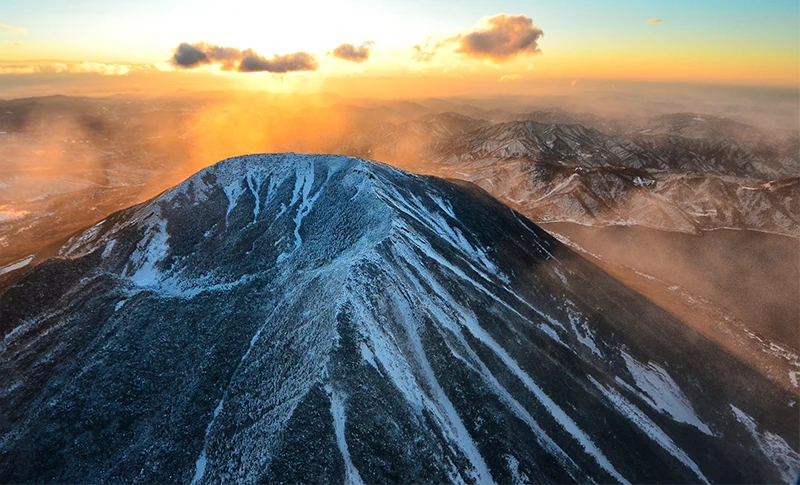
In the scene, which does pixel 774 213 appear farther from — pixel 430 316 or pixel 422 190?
pixel 430 316

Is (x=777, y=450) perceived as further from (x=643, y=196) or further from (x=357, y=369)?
(x=643, y=196)

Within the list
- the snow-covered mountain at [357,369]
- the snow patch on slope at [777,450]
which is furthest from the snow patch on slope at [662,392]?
the snow patch on slope at [777,450]

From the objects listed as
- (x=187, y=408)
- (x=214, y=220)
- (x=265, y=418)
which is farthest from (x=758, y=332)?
(x=214, y=220)

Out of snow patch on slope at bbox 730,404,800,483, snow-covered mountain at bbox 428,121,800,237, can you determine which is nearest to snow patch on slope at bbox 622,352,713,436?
snow patch on slope at bbox 730,404,800,483

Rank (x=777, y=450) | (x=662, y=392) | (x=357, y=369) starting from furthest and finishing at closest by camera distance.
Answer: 1. (x=662, y=392)
2. (x=777, y=450)
3. (x=357, y=369)

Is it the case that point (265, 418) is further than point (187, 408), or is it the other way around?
A: point (187, 408)

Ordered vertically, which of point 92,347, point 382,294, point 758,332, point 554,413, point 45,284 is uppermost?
point 382,294

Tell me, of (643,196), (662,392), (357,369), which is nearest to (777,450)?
(662,392)

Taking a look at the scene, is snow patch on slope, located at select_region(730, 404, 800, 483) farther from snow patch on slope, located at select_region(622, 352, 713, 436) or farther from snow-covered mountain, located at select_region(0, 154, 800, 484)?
Result: snow patch on slope, located at select_region(622, 352, 713, 436)
